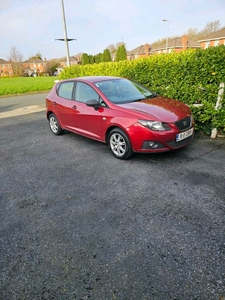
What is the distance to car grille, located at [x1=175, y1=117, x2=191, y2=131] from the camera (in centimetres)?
400

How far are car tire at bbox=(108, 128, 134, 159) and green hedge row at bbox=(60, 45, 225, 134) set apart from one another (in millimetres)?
2447

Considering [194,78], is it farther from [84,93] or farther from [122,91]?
[84,93]

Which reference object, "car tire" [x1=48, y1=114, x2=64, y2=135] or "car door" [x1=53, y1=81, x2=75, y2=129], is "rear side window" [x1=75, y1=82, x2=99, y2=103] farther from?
"car tire" [x1=48, y1=114, x2=64, y2=135]

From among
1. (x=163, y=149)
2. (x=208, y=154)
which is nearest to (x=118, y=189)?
(x=163, y=149)

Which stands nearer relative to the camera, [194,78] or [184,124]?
[184,124]

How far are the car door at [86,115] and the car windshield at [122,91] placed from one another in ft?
0.87

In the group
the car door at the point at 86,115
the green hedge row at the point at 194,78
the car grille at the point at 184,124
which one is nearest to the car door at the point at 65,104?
the car door at the point at 86,115

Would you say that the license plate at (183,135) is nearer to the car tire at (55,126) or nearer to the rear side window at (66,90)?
the rear side window at (66,90)

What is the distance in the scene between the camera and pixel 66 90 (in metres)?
5.58

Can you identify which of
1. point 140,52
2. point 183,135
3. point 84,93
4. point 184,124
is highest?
point 140,52

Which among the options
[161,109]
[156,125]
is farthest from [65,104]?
[156,125]

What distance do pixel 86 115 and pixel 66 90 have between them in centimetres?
124

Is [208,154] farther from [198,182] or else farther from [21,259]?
[21,259]

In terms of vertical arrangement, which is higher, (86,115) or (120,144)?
(86,115)
